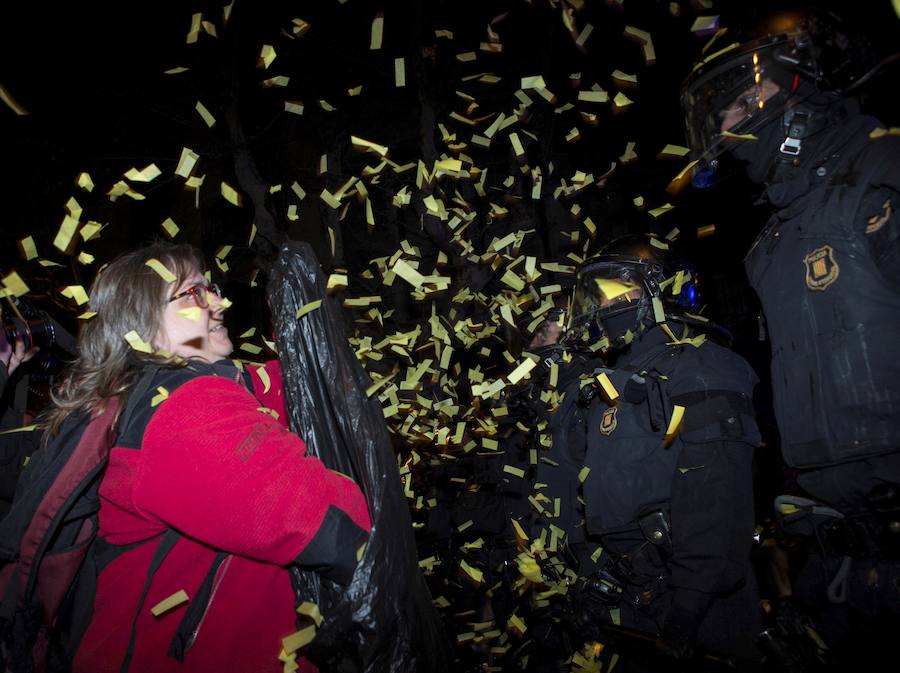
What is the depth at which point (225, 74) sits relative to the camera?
8398mm

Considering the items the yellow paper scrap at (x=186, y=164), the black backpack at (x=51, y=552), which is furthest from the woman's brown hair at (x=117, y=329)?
the yellow paper scrap at (x=186, y=164)

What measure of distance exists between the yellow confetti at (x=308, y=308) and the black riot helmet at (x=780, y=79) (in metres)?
2.78

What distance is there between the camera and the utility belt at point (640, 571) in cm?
325

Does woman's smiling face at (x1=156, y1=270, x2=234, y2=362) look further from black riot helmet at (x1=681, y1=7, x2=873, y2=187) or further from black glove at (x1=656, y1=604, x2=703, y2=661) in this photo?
black riot helmet at (x1=681, y1=7, x2=873, y2=187)

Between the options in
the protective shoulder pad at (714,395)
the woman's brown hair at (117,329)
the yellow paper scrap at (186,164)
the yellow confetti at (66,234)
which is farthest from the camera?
the protective shoulder pad at (714,395)

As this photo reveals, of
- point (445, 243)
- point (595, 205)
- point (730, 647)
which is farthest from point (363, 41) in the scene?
point (730, 647)

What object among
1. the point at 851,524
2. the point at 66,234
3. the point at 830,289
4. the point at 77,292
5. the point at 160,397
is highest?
the point at 66,234

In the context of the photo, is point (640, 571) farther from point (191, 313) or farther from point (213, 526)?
point (191, 313)

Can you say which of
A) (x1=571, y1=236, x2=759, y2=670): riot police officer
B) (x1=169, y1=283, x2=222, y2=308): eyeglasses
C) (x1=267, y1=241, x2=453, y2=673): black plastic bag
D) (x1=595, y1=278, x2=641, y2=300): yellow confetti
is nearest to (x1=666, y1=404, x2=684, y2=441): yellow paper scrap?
(x1=571, y1=236, x2=759, y2=670): riot police officer

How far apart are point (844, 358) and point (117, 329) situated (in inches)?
134

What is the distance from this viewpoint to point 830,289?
8.54 ft

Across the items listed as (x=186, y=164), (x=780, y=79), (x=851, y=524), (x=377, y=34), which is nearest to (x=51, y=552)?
(x=186, y=164)

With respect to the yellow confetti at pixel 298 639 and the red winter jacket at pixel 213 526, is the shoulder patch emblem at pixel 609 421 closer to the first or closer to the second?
the red winter jacket at pixel 213 526

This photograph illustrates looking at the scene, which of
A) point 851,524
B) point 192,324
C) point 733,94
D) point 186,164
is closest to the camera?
point 192,324
